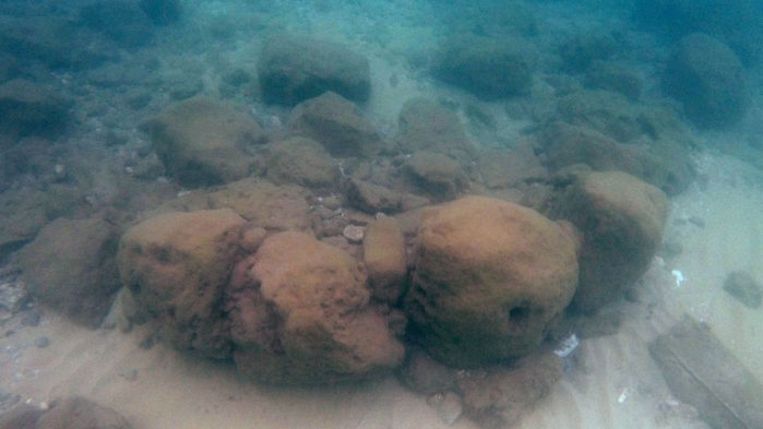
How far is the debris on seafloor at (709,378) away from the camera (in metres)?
5.70

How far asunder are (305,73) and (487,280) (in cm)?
726

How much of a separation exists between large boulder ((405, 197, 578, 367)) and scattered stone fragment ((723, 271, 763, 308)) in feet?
15.6

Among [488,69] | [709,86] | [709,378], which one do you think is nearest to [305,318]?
[709,378]

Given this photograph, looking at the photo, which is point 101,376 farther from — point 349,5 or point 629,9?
point 629,9

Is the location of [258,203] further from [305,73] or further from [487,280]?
[305,73]

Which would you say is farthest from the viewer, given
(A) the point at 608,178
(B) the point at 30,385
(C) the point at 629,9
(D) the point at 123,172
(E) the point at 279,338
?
(C) the point at 629,9

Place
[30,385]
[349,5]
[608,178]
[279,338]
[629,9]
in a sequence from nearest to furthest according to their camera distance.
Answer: [279,338], [30,385], [608,178], [349,5], [629,9]

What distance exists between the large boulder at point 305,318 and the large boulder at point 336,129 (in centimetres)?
377

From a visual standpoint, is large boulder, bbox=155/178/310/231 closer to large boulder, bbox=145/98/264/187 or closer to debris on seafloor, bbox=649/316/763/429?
large boulder, bbox=145/98/264/187

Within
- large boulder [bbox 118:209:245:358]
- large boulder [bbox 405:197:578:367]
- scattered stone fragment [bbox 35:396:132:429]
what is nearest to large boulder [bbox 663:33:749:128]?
large boulder [bbox 405:197:578:367]

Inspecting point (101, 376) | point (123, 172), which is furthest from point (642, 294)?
point (123, 172)

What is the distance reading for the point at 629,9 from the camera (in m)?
22.5

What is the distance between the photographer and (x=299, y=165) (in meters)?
7.14

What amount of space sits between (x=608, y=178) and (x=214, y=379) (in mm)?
5970
